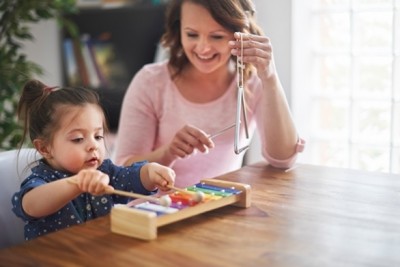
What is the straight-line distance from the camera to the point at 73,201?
1300 millimetres

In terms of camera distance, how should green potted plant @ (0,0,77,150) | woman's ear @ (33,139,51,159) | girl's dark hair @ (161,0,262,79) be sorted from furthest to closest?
green potted plant @ (0,0,77,150)
girl's dark hair @ (161,0,262,79)
woman's ear @ (33,139,51,159)

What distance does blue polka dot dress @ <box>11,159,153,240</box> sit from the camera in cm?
120

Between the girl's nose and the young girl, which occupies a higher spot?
the girl's nose

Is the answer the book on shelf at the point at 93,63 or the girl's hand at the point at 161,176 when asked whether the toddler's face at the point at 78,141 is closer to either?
the girl's hand at the point at 161,176

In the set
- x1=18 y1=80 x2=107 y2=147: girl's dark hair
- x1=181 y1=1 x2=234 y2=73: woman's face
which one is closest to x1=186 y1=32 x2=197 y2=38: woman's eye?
x1=181 y1=1 x2=234 y2=73: woman's face

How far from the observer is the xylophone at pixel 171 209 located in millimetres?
1003

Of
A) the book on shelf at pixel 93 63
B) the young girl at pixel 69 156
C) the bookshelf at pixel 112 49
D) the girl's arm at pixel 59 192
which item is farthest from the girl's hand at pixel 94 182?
the book on shelf at pixel 93 63

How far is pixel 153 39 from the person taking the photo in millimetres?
3482

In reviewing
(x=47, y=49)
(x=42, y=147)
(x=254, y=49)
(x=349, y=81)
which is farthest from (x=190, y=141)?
(x=47, y=49)

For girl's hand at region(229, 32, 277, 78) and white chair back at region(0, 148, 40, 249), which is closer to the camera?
white chair back at region(0, 148, 40, 249)

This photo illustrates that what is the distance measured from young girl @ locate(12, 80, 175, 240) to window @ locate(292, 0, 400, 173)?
4.42 ft

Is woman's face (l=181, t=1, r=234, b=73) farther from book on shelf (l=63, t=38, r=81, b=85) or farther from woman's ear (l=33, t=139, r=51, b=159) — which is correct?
book on shelf (l=63, t=38, r=81, b=85)

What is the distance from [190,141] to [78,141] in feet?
1.12

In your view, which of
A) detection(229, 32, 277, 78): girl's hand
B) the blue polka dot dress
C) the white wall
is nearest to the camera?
the blue polka dot dress
